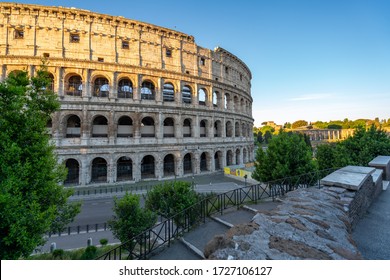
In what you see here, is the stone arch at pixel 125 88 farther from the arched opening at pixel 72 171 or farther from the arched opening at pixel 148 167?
the arched opening at pixel 72 171

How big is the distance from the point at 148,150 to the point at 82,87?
11659 mm

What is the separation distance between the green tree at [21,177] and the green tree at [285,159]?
14.7 meters

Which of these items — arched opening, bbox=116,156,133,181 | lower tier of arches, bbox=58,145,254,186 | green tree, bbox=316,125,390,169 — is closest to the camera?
green tree, bbox=316,125,390,169

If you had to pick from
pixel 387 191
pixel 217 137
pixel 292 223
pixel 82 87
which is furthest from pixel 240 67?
pixel 292 223

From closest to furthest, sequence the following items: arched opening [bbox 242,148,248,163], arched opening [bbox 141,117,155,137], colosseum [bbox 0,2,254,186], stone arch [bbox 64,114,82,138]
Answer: colosseum [bbox 0,2,254,186], stone arch [bbox 64,114,82,138], arched opening [bbox 141,117,155,137], arched opening [bbox 242,148,248,163]

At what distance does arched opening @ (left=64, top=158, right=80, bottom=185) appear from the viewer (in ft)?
80.7

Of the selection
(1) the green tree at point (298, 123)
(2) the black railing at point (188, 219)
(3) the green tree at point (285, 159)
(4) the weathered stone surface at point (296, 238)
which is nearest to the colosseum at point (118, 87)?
(3) the green tree at point (285, 159)

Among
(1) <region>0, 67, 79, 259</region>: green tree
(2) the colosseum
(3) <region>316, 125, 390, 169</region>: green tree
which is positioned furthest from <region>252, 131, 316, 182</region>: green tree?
(1) <region>0, 67, 79, 259</region>: green tree

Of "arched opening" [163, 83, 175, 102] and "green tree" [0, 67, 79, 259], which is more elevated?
"arched opening" [163, 83, 175, 102]

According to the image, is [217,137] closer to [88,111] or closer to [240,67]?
[240,67]

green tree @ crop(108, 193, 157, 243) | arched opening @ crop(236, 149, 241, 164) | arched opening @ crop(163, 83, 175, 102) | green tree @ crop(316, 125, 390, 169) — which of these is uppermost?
arched opening @ crop(163, 83, 175, 102)

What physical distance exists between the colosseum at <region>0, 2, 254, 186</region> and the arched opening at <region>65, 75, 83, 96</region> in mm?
120

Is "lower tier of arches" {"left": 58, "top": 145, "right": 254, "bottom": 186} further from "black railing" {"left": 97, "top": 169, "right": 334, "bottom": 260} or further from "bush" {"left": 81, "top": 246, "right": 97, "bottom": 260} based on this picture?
"black railing" {"left": 97, "top": 169, "right": 334, "bottom": 260}
